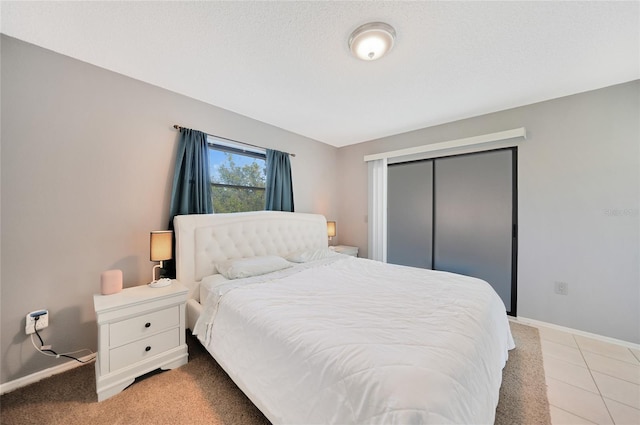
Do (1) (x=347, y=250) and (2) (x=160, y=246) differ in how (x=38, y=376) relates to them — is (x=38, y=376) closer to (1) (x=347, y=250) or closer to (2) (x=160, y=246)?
(2) (x=160, y=246)

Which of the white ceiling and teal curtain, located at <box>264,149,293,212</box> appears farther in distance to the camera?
teal curtain, located at <box>264,149,293,212</box>

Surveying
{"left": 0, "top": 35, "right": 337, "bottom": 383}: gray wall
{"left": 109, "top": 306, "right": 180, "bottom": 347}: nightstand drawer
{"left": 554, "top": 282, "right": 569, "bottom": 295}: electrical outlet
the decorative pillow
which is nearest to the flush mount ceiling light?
{"left": 0, "top": 35, "right": 337, "bottom": 383}: gray wall

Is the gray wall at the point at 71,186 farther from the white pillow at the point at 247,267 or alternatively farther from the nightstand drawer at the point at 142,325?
the white pillow at the point at 247,267

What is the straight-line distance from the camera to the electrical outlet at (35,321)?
169cm

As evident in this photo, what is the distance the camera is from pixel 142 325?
174 centimetres

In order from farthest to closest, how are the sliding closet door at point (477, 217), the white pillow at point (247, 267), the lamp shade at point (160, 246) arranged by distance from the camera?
1. the sliding closet door at point (477, 217)
2. the white pillow at point (247, 267)
3. the lamp shade at point (160, 246)

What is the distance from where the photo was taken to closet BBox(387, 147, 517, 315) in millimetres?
2936

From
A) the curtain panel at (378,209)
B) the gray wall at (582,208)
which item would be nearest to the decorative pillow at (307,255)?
the curtain panel at (378,209)

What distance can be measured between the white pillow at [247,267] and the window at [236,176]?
801 mm

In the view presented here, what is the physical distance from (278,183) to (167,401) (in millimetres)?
2482

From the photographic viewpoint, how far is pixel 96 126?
1.99m

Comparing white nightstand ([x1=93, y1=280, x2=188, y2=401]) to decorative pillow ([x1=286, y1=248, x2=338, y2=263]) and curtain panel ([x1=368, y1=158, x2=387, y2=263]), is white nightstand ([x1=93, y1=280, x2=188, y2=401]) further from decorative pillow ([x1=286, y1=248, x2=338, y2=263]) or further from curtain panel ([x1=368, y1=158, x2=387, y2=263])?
curtain panel ([x1=368, y1=158, x2=387, y2=263])

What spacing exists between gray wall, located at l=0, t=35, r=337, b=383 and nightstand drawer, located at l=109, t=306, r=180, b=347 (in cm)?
61

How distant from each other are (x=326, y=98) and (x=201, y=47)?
1.28 metres
